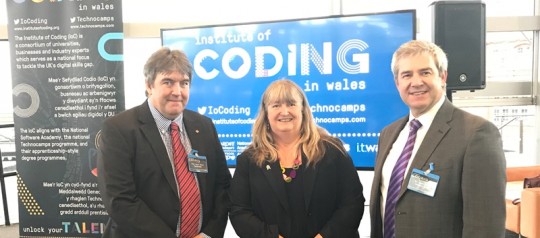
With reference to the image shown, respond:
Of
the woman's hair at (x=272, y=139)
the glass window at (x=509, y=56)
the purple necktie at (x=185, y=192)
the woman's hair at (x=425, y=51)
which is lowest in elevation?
the purple necktie at (x=185, y=192)

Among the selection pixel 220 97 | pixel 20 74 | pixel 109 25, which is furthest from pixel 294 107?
pixel 20 74

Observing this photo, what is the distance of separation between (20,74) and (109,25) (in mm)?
964

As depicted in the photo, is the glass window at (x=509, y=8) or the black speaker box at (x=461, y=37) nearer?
the black speaker box at (x=461, y=37)

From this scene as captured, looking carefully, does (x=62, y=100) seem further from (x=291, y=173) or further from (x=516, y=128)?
Answer: (x=516, y=128)

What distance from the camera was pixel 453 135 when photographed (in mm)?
1736

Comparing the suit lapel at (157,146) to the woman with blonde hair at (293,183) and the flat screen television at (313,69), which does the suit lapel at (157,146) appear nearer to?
the woman with blonde hair at (293,183)

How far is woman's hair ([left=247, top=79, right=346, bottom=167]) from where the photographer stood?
219 cm

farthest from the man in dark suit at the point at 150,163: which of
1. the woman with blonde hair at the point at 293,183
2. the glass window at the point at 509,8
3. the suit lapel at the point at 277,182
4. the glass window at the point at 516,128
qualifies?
the glass window at the point at 509,8

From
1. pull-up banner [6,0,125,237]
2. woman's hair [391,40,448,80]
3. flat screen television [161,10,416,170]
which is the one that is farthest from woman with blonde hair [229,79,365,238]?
pull-up banner [6,0,125,237]

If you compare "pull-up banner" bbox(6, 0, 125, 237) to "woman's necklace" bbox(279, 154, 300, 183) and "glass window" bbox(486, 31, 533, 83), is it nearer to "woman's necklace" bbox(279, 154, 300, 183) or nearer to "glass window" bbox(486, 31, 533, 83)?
"woman's necklace" bbox(279, 154, 300, 183)

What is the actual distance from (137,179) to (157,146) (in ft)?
0.62

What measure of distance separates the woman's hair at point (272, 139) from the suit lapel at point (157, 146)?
0.43 meters

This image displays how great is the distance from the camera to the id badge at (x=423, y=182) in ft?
5.65

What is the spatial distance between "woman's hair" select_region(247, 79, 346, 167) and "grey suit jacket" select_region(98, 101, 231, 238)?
0.35 metres
